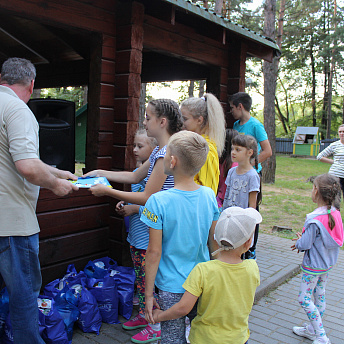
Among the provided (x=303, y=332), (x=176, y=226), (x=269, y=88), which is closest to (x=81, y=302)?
(x=176, y=226)

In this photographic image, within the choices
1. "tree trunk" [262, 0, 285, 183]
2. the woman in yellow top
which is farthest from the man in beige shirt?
"tree trunk" [262, 0, 285, 183]

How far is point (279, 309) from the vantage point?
12.4 feet

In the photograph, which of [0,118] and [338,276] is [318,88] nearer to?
[338,276]

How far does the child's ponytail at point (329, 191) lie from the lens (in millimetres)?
3051

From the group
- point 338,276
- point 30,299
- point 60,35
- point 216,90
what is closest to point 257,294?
point 338,276

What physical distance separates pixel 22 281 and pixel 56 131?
8.38 ft

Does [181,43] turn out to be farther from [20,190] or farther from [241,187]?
[20,190]

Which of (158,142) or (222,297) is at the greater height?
(158,142)

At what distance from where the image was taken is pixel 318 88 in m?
38.4

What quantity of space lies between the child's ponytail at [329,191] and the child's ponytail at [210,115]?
0.99 meters

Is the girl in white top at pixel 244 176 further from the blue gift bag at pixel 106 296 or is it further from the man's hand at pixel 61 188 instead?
the man's hand at pixel 61 188

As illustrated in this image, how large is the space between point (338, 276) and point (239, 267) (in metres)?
3.54

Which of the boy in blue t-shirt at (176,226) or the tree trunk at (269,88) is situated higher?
the tree trunk at (269,88)

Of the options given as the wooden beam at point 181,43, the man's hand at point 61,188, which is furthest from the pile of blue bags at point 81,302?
the wooden beam at point 181,43
